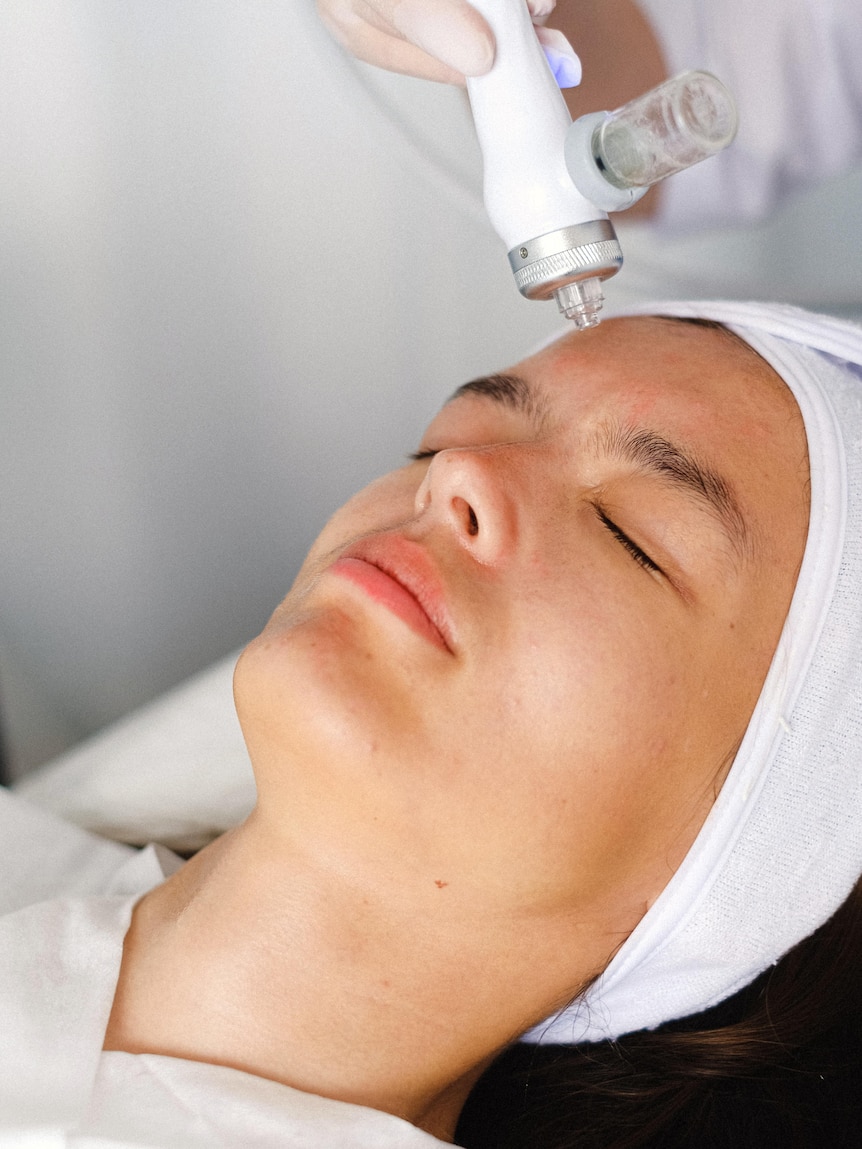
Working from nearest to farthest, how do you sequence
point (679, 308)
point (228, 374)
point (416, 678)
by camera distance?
point (416, 678) < point (679, 308) < point (228, 374)

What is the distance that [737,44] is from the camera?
4.16ft

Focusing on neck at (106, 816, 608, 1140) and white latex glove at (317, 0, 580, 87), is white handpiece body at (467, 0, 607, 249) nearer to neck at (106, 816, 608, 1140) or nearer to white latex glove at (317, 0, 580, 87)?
white latex glove at (317, 0, 580, 87)

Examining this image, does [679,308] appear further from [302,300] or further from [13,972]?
[13,972]

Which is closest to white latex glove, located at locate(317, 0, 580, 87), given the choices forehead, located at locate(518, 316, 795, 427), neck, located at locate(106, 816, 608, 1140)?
forehead, located at locate(518, 316, 795, 427)

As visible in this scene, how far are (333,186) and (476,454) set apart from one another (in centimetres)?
78

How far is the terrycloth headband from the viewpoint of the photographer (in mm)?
967

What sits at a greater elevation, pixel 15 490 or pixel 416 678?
pixel 15 490

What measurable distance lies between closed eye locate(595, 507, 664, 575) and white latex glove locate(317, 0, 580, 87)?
0.41 meters

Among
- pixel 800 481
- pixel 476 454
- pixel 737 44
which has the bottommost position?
pixel 800 481

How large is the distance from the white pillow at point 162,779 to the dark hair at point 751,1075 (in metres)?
0.58

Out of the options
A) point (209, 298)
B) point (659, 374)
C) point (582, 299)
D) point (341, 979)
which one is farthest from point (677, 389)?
point (209, 298)

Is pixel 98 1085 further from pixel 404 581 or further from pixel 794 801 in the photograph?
pixel 794 801

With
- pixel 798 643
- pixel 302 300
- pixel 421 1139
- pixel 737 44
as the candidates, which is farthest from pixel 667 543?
pixel 302 300

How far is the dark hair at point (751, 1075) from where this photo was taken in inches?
42.9
